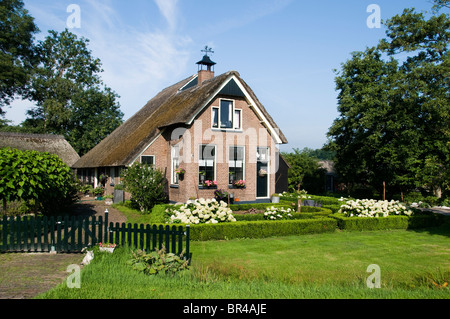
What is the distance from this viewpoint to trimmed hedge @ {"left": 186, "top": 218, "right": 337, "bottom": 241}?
38.0 feet

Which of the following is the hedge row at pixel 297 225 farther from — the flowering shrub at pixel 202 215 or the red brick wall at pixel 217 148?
the red brick wall at pixel 217 148

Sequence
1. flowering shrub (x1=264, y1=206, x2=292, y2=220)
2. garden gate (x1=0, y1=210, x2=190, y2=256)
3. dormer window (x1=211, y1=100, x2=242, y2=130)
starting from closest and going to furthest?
1. garden gate (x1=0, y1=210, x2=190, y2=256)
2. flowering shrub (x1=264, y1=206, x2=292, y2=220)
3. dormer window (x1=211, y1=100, x2=242, y2=130)

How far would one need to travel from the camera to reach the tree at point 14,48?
127 feet

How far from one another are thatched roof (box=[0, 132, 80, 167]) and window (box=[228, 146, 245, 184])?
20328 millimetres

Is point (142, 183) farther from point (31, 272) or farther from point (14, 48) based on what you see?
point (14, 48)

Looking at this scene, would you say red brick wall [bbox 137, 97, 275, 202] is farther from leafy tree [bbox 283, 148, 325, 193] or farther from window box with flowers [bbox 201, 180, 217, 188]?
leafy tree [bbox 283, 148, 325, 193]

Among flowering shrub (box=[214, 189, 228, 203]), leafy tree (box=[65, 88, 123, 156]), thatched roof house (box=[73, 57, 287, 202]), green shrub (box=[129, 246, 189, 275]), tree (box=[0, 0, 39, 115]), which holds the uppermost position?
tree (box=[0, 0, 39, 115])

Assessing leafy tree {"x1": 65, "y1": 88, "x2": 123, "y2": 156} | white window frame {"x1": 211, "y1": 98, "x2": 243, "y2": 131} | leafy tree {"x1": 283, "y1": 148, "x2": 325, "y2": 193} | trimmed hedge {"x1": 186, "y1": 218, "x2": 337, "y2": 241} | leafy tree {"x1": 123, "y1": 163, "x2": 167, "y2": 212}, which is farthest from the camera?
leafy tree {"x1": 65, "y1": 88, "x2": 123, "y2": 156}

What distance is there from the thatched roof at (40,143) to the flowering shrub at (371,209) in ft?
90.1

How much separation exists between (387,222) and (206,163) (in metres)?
9.58

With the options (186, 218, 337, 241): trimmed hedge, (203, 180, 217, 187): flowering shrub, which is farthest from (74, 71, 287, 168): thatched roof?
(186, 218, 337, 241): trimmed hedge

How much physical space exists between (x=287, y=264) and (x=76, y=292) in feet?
16.1
